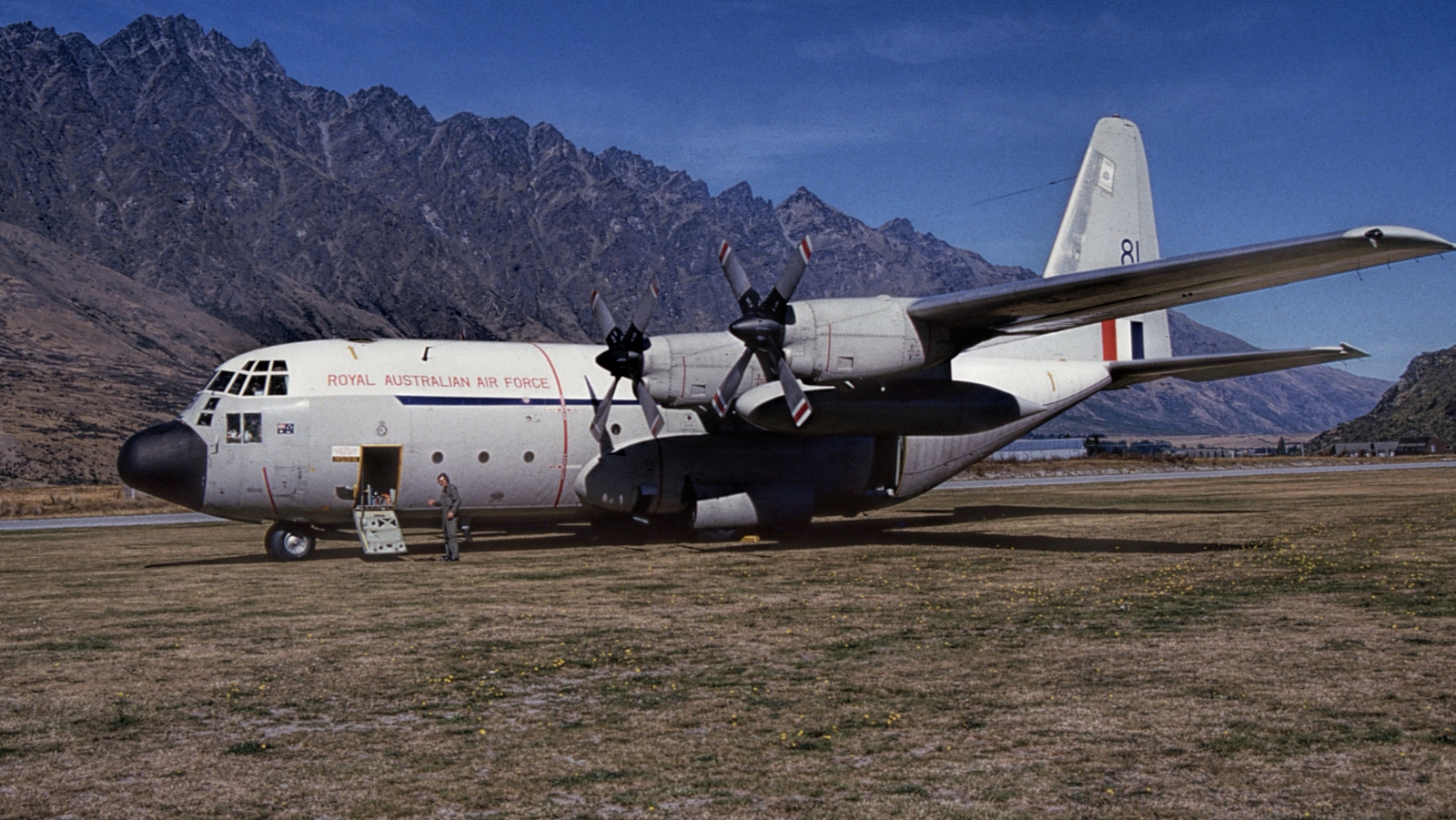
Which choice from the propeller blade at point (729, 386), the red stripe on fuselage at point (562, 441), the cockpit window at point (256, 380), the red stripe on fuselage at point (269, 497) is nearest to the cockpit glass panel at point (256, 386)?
the cockpit window at point (256, 380)

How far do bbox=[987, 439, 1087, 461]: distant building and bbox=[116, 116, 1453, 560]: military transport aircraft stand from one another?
255ft

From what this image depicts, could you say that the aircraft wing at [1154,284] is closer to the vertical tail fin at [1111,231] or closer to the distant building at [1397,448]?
the vertical tail fin at [1111,231]

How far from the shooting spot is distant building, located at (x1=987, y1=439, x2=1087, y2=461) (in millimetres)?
109688

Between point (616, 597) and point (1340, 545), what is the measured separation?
612 inches

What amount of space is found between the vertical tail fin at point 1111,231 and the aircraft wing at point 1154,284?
6.27 m

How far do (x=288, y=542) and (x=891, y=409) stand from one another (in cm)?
1375

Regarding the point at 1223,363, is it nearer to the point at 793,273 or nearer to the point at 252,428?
the point at 793,273

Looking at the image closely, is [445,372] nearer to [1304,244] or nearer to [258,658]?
[258,658]

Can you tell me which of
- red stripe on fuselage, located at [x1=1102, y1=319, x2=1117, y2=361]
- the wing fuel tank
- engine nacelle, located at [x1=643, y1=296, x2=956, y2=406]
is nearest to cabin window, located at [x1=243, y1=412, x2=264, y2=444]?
engine nacelle, located at [x1=643, y1=296, x2=956, y2=406]

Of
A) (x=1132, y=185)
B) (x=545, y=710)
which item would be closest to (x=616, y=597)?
(x=545, y=710)

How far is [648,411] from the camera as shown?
25.4 m

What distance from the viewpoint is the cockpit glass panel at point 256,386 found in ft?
79.3

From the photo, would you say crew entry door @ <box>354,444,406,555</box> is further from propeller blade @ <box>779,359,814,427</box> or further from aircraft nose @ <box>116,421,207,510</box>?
propeller blade @ <box>779,359,814,427</box>

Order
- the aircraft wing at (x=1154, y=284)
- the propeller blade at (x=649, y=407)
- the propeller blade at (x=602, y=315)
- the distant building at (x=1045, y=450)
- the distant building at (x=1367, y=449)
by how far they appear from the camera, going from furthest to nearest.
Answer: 1. the distant building at (x=1367, y=449)
2. the distant building at (x=1045, y=450)
3. the propeller blade at (x=602, y=315)
4. the propeller blade at (x=649, y=407)
5. the aircraft wing at (x=1154, y=284)
